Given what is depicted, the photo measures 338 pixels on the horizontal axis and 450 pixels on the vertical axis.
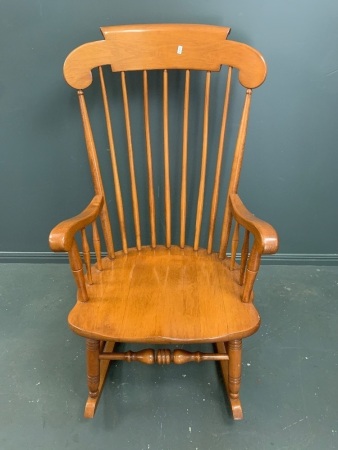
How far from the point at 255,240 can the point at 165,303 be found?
0.30 metres

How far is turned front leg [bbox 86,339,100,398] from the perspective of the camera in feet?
3.52

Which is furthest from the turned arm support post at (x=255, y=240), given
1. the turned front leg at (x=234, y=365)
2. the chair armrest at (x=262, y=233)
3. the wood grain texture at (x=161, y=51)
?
the wood grain texture at (x=161, y=51)

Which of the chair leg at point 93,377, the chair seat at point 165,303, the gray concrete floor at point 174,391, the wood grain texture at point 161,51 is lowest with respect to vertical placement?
the gray concrete floor at point 174,391

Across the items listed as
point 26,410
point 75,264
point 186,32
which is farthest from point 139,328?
point 186,32

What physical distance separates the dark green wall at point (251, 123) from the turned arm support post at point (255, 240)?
0.55m

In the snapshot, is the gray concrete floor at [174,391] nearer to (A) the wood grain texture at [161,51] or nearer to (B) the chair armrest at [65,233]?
(B) the chair armrest at [65,233]

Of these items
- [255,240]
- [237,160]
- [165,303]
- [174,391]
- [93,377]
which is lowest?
[174,391]

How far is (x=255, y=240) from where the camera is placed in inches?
35.5

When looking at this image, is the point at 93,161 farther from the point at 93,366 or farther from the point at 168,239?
the point at 93,366

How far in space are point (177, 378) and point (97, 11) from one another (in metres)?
1.27

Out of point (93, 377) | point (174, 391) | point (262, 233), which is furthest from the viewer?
point (174, 391)

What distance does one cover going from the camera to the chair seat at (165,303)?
919 millimetres

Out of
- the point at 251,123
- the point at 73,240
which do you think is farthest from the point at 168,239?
the point at 251,123

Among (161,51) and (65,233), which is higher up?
(161,51)
